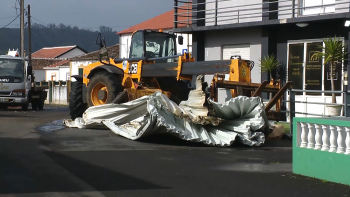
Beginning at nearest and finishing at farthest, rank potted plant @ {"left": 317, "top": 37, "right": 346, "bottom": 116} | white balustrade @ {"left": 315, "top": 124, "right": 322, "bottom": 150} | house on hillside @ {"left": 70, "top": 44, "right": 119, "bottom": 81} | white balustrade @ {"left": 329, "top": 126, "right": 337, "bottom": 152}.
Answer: white balustrade @ {"left": 329, "top": 126, "right": 337, "bottom": 152}, white balustrade @ {"left": 315, "top": 124, "right": 322, "bottom": 150}, potted plant @ {"left": 317, "top": 37, "right": 346, "bottom": 116}, house on hillside @ {"left": 70, "top": 44, "right": 119, "bottom": 81}

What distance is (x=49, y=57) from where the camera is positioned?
84.5 meters

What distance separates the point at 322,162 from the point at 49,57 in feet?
263

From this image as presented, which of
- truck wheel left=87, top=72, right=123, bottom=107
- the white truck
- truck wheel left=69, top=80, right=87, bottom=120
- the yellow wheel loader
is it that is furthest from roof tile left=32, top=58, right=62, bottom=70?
truck wheel left=87, top=72, right=123, bottom=107

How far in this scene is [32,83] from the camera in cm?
2597

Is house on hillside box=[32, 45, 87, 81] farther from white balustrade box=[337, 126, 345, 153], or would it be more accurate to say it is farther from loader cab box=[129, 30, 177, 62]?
white balustrade box=[337, 126, 345, 153]

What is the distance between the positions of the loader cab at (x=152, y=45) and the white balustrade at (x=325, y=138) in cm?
771

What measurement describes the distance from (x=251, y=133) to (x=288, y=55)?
28.9ft

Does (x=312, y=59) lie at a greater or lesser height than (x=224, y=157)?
greater

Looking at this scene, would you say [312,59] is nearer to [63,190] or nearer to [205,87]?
[205,87]

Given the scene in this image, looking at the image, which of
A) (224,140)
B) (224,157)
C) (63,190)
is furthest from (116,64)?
(63,190)

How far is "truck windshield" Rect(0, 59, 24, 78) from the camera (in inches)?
955

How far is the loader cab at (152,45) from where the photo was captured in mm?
15797

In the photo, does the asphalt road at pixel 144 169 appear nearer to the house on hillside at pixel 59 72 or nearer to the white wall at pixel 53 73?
the house on hillside at pixel 59 72

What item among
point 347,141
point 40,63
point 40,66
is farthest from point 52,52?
point 347,141
